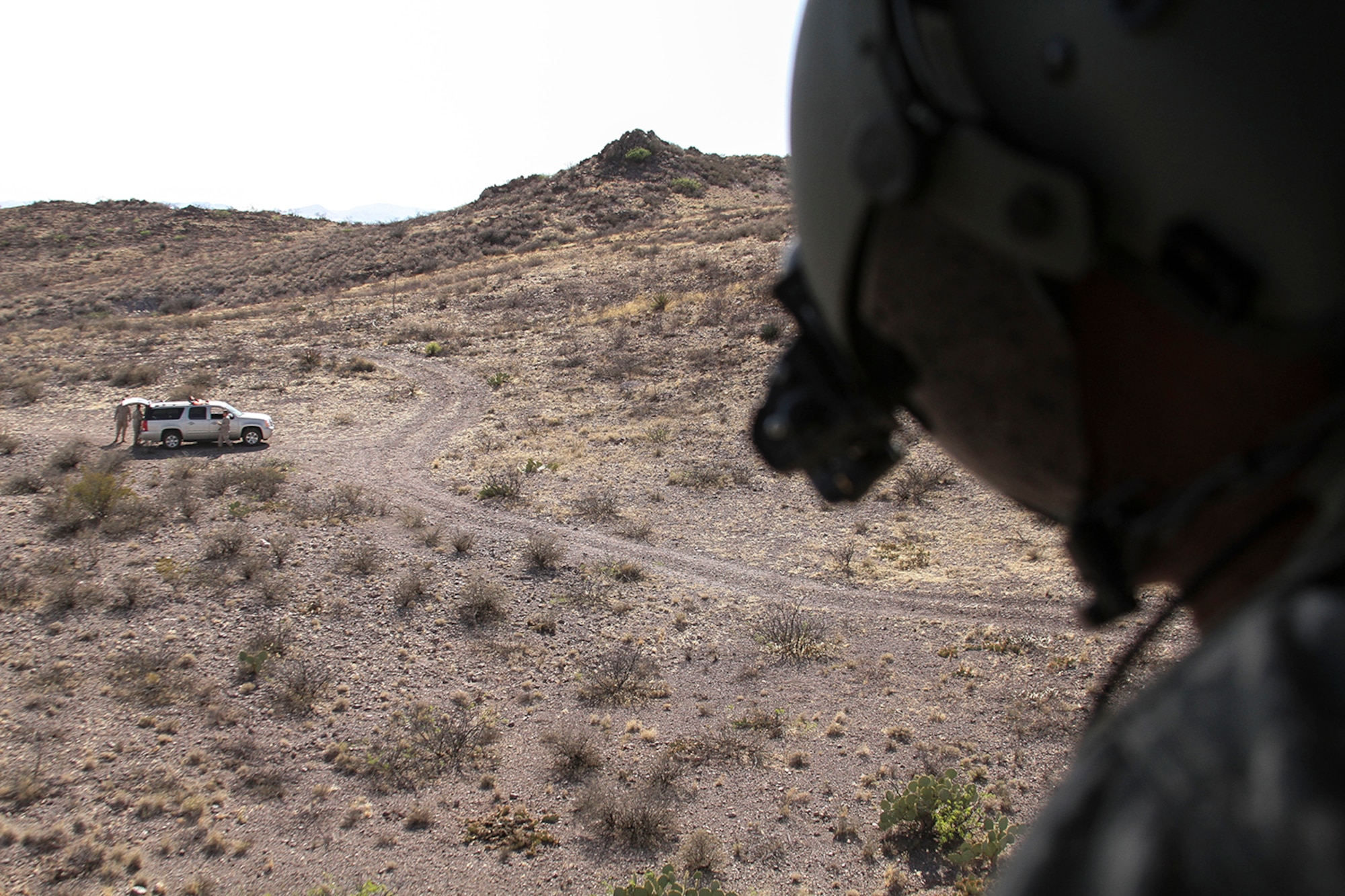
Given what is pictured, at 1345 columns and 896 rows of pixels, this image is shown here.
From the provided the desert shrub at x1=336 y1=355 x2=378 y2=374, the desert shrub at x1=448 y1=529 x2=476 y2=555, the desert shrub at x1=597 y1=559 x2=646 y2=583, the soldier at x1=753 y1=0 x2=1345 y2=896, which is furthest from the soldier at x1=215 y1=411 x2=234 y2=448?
the soldier at x1=753 y1=0 x2=1345 y2=896

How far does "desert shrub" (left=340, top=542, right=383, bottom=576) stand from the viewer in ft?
41.2

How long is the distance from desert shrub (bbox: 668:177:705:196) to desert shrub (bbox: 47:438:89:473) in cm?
4390

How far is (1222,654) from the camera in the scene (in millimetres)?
530

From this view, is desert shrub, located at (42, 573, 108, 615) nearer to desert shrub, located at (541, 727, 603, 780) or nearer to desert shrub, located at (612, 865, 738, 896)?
desert shrub, located at (541, 727, 603, 780)

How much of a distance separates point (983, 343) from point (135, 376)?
29023 mm

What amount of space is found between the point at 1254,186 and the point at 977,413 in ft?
1.20

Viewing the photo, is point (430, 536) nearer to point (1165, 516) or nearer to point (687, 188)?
point (1165, 516)

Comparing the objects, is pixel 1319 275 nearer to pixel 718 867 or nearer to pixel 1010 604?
pixel 718 867

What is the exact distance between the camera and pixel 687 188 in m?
55.9

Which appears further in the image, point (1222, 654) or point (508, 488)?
point (508, 488)

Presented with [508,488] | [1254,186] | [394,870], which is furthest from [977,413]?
[508,488]

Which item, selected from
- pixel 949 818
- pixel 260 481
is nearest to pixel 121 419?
pixel 260 481

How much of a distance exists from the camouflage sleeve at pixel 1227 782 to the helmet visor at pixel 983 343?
0.38 meters

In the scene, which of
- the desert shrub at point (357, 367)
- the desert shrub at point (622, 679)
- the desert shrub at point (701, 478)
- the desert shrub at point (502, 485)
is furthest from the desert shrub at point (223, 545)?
the desert shrub at point (357, 367)
